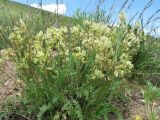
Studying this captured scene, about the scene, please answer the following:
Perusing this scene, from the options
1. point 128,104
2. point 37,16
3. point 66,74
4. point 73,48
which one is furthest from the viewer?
point 37,16

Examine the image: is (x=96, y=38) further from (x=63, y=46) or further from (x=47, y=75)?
(x=47, y=75)

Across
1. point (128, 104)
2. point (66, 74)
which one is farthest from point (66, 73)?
point (128, 104)

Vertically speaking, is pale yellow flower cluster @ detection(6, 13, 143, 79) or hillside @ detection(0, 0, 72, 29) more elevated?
hillside @ detection(0, 0, 72, 29)

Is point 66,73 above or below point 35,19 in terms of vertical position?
below

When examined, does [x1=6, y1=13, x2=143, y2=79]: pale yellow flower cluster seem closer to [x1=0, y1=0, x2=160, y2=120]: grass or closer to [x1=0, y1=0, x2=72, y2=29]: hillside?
[x1=0, y1=0, x2=160, y2=120]: grass

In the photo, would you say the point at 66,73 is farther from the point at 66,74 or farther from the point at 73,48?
the point at 73,48

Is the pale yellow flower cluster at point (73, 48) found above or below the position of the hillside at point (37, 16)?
below

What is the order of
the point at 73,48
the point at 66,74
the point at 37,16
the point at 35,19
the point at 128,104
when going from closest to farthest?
the point at 66,74 → the point at 73,48 → the point at 128,104 → the point at 37,16 → the point at 35,19

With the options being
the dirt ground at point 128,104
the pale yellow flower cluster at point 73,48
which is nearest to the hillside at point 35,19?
the pale yellow flower cluster at point 73,48

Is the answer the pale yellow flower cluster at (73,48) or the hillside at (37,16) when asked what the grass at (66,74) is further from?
the hillside at (37,16)

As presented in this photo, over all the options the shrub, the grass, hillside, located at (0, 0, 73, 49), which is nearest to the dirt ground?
the grass

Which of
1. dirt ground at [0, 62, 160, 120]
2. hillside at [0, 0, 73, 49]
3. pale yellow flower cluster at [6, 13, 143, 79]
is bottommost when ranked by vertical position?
dirt ground at [0, 62, 160, 120]

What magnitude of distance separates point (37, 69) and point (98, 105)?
0.73 meters

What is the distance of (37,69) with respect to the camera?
4.54 metres
